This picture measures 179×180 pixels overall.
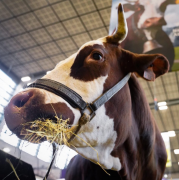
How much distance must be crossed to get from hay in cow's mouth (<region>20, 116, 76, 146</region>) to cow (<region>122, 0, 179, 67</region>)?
5.78 ft

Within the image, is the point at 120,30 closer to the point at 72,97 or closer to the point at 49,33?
the point at 72,97

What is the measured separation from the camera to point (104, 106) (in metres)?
1.20

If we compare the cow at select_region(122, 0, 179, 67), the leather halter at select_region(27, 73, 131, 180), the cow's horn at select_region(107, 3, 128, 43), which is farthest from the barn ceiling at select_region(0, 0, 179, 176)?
the leather halter at select_region(27, 73, 131, 180)

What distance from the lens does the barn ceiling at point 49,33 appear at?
4.46 m

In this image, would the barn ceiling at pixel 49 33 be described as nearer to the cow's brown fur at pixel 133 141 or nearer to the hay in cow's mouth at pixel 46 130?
the cow's brown fur at pixel 133 141

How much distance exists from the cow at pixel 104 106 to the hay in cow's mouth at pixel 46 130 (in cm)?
2

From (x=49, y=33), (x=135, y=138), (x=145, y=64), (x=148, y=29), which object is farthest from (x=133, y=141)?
(x=49, y=33)

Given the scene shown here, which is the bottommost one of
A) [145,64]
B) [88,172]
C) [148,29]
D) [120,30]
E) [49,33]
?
[88,172]

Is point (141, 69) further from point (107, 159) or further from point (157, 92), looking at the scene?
point (157, 92)

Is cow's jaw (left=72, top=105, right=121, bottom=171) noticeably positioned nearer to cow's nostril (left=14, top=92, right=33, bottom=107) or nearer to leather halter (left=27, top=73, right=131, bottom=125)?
leather halter (left=27, top=73, right=131, bottom=125)

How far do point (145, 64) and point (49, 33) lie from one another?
4182 millimetres

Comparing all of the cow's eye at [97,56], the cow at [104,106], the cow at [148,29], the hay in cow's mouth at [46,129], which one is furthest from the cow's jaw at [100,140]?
the cow at [148,29]

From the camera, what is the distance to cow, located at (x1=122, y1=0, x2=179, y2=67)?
2.48 metres

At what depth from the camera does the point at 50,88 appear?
1.04 m
